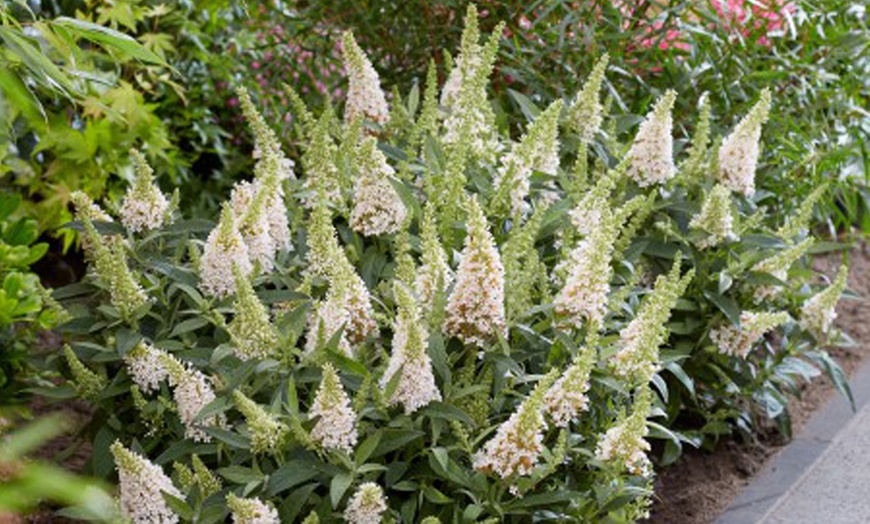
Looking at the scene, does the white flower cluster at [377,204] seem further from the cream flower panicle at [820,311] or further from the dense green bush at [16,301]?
the cream flower panicle at [820,311]

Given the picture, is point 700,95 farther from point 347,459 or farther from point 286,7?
point 347,459

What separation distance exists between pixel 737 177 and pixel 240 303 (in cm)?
148

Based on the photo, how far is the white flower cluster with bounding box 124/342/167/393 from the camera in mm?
2566

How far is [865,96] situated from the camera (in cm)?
439

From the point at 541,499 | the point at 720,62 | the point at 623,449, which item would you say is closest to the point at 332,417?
the point at 541,499

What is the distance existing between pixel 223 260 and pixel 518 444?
2.44 ft

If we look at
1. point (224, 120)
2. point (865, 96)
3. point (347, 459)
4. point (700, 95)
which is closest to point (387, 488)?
point (347, 459)

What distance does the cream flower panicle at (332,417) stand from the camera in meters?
2.22

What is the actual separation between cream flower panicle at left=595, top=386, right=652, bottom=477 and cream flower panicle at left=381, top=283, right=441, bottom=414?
343mm

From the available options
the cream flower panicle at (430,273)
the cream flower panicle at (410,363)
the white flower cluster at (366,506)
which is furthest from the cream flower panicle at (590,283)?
the white flower cluster at (366,506)

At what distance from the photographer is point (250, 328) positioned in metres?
2.36

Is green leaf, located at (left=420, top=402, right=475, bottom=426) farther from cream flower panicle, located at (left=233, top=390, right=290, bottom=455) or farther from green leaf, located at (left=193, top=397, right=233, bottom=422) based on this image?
green leaf, located at (left=193, top=397, right=233, bottom=422)

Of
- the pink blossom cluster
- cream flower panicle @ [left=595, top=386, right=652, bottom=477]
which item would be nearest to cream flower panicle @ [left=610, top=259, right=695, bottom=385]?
cream flower panicle @ [left=595, top=386, right=652, bottom=477]

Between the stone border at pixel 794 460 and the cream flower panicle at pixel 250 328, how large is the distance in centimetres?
141
